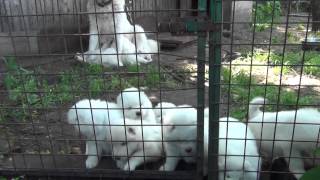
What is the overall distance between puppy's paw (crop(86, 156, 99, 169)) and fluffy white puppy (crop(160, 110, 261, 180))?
2.03 ft

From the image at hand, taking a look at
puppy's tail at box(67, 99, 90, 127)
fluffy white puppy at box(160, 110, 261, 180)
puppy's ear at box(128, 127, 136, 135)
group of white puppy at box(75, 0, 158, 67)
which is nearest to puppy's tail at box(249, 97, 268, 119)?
fluffy white puppy at box(160, 110, 261, 180)

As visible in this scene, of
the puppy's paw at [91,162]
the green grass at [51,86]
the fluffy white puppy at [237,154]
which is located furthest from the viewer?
the green grass at [51,86]

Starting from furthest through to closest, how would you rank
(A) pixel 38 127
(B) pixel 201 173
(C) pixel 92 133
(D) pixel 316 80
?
(D) pixel 316 80 → (A) pixel 38 127 → (C) pixel 92 133 → (B) pixel 201 173

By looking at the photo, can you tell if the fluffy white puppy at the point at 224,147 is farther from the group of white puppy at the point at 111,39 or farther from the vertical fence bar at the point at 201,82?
the group of white puppy at the point at 111,39

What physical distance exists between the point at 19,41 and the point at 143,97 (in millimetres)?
3921

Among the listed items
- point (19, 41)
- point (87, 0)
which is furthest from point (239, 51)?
point (19, 41)

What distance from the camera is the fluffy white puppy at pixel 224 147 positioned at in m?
3.11

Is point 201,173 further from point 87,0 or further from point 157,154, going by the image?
point 87,0

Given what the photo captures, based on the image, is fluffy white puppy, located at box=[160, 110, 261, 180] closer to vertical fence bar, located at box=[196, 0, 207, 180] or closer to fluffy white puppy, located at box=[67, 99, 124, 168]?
vertical fence bar, located at box=[196, 0, 207, 180]

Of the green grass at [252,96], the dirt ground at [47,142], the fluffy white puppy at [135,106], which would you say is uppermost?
the fluffy white puppy at [135,106]

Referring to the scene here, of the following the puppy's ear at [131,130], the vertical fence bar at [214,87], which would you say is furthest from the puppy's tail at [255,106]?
the puppy's ear at [131,130]

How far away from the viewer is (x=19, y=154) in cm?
372

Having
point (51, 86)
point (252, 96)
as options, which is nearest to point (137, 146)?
point (252, 96)

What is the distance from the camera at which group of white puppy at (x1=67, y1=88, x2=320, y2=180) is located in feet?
10.4
